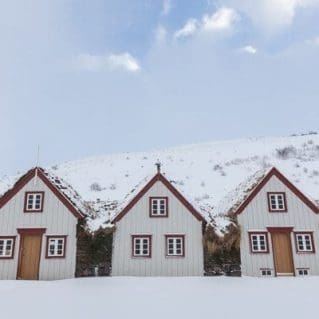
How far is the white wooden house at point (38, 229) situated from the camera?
23.5 metres

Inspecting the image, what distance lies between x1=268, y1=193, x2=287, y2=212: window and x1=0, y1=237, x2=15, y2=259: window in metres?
15.0

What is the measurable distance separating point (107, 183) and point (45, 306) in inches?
1463

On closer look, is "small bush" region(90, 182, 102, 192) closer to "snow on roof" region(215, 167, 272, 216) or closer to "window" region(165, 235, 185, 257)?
"snow on roof" region(215, 167, 272, 216)

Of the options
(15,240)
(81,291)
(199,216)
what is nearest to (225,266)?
(199,216)

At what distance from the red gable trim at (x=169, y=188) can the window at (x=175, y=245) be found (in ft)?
5.18

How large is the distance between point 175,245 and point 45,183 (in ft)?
27.5

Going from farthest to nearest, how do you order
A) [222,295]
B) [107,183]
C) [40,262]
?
[107,183] → [40,262] → [222,295]

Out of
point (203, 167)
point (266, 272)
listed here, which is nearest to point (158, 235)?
point (266, 272)

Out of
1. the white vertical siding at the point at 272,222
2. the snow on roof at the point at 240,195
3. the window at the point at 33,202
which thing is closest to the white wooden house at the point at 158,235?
the snow on roof at the point at 240,195

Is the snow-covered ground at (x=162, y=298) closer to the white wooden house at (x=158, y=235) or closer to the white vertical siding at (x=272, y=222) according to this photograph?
the white wooden house at (x=158, y=235)

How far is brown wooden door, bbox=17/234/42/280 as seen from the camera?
23375mm

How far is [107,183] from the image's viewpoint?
54188 millimetres

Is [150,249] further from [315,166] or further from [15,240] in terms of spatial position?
[315,166]

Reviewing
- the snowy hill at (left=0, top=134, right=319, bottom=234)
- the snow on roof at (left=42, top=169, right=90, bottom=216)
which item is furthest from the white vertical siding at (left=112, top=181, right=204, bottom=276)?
the snowy hill at (left=0, top=134, right=319, bottom=234)
